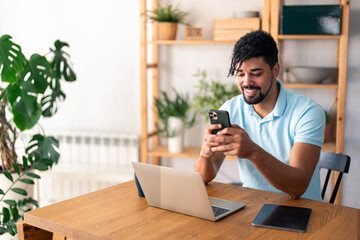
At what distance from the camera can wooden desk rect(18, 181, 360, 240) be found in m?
1.35

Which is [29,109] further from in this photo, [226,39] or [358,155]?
[358,155]

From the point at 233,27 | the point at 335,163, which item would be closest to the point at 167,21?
the point at 233,27

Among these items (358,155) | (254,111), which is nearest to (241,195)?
(254,111)

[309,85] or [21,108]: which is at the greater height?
[309,85]

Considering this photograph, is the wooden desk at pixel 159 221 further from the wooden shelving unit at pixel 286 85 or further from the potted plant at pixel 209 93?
the potted plant at pixel 209 93

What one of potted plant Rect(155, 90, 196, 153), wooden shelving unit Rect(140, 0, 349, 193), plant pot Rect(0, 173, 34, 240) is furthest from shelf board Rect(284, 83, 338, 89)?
plant pot Rect(0, 173, 34, 240)

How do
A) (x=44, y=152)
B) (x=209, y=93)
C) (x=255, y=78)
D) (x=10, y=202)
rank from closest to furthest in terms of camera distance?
(x=255, y=78)
(x=10, y=202)
(x=44, y=152)
(x=209, y=93)

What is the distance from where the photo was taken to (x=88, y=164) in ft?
12.1

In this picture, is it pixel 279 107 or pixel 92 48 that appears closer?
pixel 279 107

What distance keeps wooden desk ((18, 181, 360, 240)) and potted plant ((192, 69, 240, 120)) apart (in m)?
1.56

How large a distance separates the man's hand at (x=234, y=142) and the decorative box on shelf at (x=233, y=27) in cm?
159

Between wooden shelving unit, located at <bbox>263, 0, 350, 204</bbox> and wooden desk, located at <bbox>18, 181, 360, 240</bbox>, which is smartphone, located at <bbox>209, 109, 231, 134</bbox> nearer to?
wooden desk, located at <bbox>18, 181, 360, 240</bbox>

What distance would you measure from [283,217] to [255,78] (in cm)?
72

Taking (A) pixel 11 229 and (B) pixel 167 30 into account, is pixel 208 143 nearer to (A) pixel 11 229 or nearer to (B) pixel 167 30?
(A) pixel 11 229
